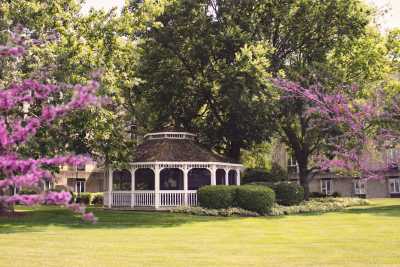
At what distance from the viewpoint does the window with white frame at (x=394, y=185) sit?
66938 mm

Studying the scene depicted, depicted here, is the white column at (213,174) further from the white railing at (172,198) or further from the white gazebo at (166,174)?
the white railing at (172,198)

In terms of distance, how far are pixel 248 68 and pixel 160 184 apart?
36.1 feet

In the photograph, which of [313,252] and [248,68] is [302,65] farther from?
[313,252]

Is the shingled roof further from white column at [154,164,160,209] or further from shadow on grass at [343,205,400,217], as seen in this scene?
shadow on grass at [343,205,400,217]

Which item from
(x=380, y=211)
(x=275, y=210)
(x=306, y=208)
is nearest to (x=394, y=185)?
(x=380, y=211)

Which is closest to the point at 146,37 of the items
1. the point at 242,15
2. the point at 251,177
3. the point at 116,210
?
the point at 242,15

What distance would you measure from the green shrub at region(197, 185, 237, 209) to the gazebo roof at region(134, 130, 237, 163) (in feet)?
11.8

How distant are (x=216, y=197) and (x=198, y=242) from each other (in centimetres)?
1330

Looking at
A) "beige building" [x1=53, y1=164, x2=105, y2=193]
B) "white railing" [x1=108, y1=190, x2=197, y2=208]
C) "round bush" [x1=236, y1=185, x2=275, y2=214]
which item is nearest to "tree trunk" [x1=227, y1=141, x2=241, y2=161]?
"white railing" [x1=108, y1=190, x2=197, y2=208]

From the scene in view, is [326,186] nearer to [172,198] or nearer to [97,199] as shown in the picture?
[97,199]

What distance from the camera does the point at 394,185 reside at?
6738cm

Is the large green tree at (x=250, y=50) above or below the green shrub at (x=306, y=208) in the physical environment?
above

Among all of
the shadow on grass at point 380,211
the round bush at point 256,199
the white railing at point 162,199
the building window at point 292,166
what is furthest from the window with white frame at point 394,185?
the white railing at point 162,199

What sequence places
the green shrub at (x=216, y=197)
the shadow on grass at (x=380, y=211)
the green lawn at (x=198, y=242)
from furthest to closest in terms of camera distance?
the shadow on grass at (x=380, y=211) < the green shrub at (x=216, y=197) < the green lawn at (x=198, y=242)
